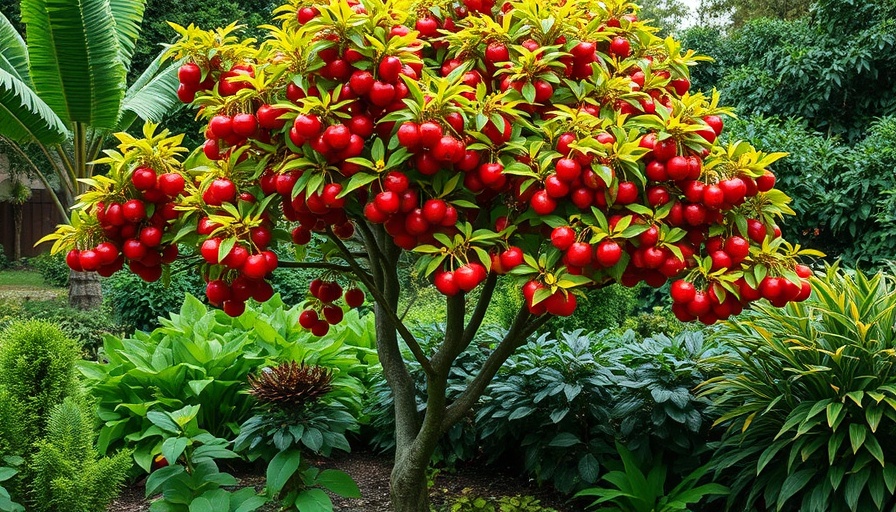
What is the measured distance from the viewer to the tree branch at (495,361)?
3.01 meters

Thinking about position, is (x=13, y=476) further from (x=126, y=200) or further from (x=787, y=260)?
(x=787, y=260)

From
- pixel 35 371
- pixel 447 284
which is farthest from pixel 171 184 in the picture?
pixel 35 371

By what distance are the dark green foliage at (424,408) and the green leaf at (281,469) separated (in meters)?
0.95

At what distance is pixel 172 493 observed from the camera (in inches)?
132

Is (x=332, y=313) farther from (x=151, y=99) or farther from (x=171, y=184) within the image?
(x=151, y=99)

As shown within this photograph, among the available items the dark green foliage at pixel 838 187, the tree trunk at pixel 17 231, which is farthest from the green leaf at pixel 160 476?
the tree trunk at pixel 17 231

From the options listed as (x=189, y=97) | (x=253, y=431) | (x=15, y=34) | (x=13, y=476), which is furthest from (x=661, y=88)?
(x=15, y=34)

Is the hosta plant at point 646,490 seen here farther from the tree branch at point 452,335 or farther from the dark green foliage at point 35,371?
the dark green foliage at point 35,371

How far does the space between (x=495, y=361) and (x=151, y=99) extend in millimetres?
7169

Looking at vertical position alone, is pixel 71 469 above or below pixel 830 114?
below

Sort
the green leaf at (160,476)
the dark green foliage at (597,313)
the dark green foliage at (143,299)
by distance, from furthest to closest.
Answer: the dark green foliage at (143,299), the dark green foliage at (597,313), the green leaf at (160,476)

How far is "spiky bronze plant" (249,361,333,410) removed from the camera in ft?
12.0

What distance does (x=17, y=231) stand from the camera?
858 inches

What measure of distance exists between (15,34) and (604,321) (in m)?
7.83
